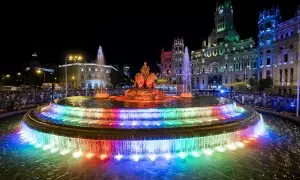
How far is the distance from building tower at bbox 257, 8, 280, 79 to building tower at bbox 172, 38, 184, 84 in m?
51.7

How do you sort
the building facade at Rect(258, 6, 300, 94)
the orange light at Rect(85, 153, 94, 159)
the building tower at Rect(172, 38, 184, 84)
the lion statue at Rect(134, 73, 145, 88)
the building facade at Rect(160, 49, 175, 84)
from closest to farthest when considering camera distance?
the orange light at Rect(85, 153, 94, 159) < the lion statue at Rect(134, 73, 145, 88) < the building facade at Rect(258, 6, 300, 94) < the building tower at Rect(172, 38, 184, 84) < the building facade at Rect(160, 49, 175, 84)

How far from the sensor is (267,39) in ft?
252

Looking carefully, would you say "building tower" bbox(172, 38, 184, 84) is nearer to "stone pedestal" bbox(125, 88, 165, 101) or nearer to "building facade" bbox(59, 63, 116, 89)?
"building facade" bbox(59, 63, 116, 89)

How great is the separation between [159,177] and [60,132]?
19.0 feet

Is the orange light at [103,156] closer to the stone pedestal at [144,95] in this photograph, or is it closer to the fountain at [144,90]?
the fountain at [144,90]

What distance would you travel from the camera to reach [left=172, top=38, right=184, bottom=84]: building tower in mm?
129750

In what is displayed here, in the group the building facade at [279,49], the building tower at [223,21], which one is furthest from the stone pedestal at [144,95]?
the building tower at [223,21]

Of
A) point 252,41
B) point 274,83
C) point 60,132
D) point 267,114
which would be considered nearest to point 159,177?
point 60,132

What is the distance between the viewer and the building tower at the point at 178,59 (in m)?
130

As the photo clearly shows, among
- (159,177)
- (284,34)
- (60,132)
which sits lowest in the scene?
(159,177)

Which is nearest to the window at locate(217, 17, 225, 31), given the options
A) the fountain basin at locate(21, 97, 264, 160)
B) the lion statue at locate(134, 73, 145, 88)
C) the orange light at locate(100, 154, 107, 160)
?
the lion statue at locate(134, 73, 145, 88)

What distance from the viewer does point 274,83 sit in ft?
235

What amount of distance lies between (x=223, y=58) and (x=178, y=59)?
1127 inches

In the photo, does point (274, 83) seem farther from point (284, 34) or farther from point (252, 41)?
point (252, 41)
